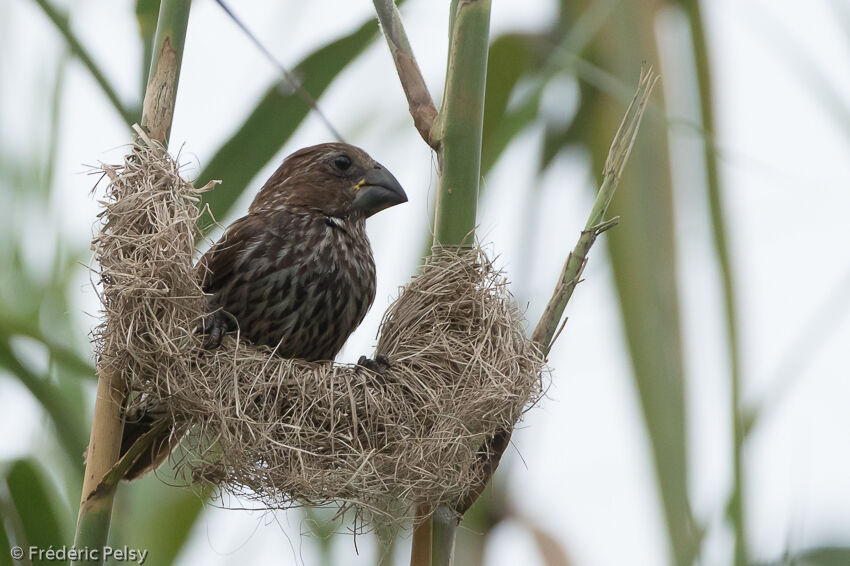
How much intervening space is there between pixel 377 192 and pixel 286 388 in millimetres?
905

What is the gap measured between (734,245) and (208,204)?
3.38 ft

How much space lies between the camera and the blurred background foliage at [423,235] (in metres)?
1.34

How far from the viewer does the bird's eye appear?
291cm

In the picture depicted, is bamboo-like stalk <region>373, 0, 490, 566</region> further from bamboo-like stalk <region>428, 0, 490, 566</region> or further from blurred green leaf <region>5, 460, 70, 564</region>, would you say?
blurred green leaf <region>5, 460, 70, 564</region>

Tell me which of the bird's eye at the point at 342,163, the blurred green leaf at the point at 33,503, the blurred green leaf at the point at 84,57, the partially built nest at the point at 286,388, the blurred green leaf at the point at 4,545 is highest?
the bird's eye at the point at 342,163

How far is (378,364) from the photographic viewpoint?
86.7 inches

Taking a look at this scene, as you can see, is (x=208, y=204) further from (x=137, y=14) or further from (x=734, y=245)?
(x=734, y=245)

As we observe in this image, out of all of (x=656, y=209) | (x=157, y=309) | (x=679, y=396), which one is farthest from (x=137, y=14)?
(x=679, y=396)

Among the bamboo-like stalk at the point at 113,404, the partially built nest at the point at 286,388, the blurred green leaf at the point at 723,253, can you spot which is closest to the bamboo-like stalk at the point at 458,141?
the partially built nest at the point at 286,388

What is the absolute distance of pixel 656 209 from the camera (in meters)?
1.36

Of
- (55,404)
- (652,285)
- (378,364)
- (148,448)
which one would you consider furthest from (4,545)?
(652,285)

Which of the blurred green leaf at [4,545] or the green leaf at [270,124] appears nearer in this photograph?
the blurred green leaf at [4,545]

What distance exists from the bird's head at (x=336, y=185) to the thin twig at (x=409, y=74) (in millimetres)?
785

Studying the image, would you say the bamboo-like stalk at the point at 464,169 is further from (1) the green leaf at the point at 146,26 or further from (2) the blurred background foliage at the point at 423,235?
(1) the green leaf at the point at 146,26
